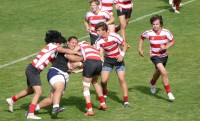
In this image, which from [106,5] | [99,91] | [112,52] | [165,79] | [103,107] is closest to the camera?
[99,91]

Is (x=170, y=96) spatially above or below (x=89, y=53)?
below

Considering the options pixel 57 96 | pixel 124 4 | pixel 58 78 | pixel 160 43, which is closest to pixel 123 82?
pixel 160 43

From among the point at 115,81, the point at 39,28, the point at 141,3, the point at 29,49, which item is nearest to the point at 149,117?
the point at 115,81

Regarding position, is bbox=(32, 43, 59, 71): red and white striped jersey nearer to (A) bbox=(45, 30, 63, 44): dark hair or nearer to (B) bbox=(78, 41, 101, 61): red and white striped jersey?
(A) bbox=(45, 30, 63, 44): dark hair

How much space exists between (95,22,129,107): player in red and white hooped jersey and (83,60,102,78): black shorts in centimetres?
80

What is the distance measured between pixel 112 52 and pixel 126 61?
16.1ft

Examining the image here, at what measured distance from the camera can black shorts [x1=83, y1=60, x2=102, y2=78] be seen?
526 inches

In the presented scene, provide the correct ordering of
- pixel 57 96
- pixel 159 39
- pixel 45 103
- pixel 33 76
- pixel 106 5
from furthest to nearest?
pixel 106 5, pixel 159 39, pixel 45 103, pixel 33 76, pixel 57 96

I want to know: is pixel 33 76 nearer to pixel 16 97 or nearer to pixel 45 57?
pixel 45 57

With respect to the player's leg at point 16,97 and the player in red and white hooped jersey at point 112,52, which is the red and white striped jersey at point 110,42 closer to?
the player in red and white hooped jersey at point 112,52

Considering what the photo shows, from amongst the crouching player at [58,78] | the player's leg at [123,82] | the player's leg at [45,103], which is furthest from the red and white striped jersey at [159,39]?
the player's leg at [45,103]

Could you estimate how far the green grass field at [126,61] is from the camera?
1384 cm

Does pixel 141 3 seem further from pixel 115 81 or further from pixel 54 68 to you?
pixel 54 68

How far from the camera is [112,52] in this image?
14352 mm
